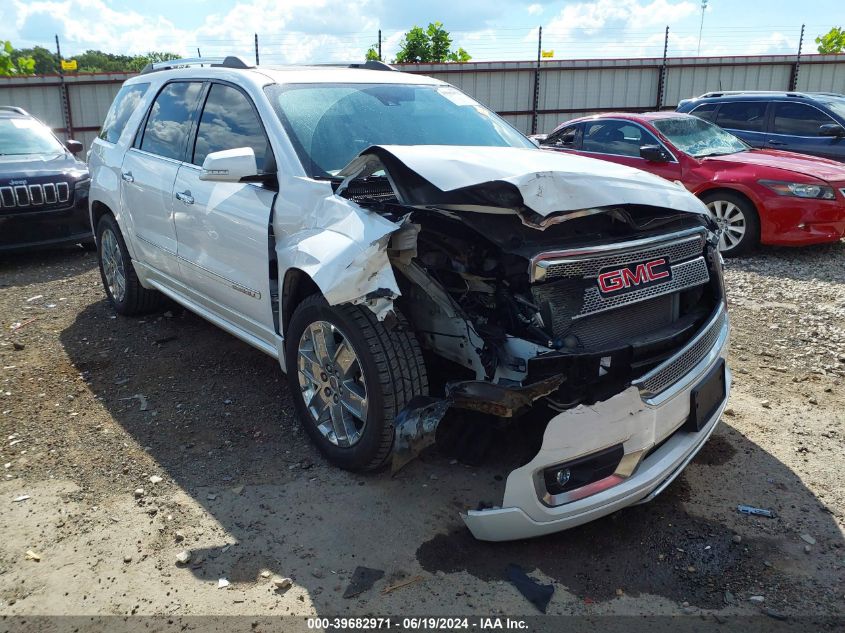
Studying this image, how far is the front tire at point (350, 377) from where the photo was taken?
10.1ft

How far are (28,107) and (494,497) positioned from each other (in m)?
16.1

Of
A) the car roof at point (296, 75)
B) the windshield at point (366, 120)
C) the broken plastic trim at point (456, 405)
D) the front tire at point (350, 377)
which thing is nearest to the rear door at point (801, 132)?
the windshield at point (366, 120)

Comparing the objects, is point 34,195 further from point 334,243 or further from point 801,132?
point 801,132

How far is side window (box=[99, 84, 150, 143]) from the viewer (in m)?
5.37

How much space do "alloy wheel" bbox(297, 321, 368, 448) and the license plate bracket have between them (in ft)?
4.64

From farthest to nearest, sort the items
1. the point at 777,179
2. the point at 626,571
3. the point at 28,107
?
the point at 28,107
the point at 777,179
the point at 626,571

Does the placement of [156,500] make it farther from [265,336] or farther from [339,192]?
[339,192]

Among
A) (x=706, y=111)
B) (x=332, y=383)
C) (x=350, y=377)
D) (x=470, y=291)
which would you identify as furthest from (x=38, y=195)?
(x=706, y=111)

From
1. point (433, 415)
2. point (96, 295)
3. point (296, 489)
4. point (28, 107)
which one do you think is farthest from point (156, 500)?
point (28, 107)

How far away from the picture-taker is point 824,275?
22.6ft

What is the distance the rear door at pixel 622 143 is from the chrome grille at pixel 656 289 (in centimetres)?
531

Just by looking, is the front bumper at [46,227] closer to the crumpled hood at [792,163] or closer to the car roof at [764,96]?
the crumpled hood at [792,163]

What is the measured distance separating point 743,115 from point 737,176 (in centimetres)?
284

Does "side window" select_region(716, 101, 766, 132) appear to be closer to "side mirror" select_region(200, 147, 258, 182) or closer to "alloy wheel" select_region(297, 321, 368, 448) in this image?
"side mirror" select_region(200, 147, 258, 182)
